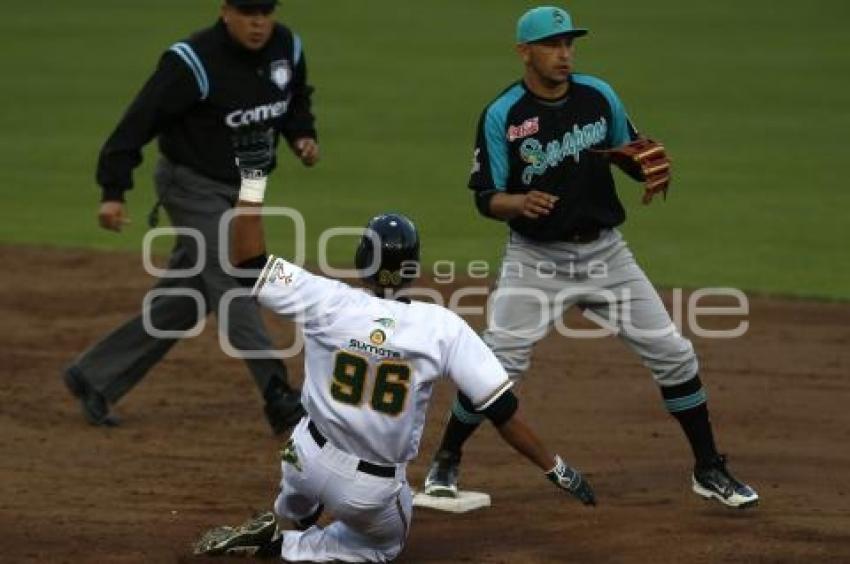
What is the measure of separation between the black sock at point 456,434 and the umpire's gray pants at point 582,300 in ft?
0.97

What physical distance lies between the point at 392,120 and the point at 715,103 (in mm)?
3260

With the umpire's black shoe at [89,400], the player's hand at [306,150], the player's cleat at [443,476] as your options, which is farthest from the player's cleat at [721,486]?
the umpire's black shoe at [89,400]

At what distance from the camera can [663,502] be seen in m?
7.14

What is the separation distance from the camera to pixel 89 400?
28.3ft

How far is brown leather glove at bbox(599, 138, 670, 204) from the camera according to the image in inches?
273

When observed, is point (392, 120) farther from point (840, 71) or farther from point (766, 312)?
point (766, 312)

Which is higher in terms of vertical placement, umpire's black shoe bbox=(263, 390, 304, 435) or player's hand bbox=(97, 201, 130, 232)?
player's hand bbox=(97, 201, 130, 232)

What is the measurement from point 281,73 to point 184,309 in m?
1.23

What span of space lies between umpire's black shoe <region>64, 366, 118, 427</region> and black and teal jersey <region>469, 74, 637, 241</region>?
8.37 feet

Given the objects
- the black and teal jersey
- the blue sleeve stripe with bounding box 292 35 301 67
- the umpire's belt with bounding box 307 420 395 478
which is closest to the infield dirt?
the umpire's belt with bounding box 307 420 395 478

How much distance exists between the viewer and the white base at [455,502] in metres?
7.09

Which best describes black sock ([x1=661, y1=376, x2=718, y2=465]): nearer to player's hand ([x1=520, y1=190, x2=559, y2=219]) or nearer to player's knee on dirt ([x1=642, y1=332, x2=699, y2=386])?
player's knee on dirt ([x1=642, y1=332, x2=699, y2=386])

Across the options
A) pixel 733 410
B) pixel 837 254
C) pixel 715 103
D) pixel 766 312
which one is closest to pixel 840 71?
pixel 715 103

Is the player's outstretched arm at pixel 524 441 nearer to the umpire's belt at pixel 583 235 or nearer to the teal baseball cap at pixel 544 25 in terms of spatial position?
the umpire's belt at pixel 583 235
